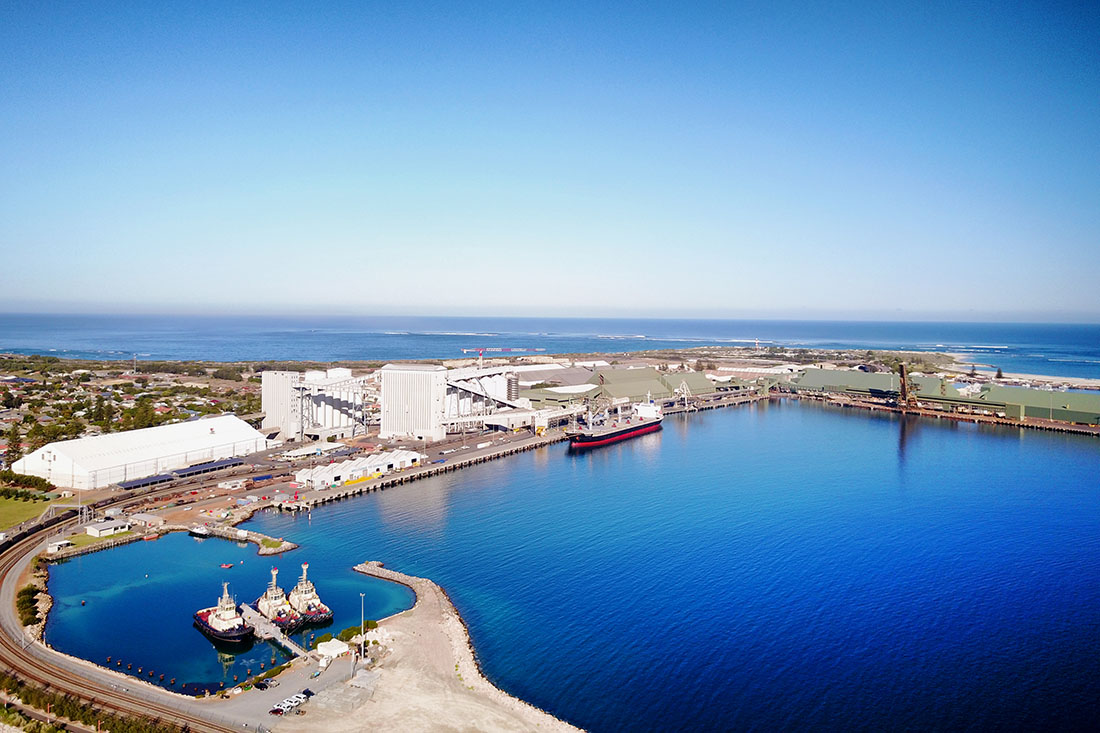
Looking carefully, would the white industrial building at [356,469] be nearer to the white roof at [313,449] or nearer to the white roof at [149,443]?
the white roof at [313,449]

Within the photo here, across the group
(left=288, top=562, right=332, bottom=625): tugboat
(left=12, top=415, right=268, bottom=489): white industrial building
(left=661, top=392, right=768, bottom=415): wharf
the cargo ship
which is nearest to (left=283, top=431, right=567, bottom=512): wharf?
the cargo ship

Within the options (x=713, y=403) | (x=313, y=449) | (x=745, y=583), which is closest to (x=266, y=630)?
(x=745, y=583)

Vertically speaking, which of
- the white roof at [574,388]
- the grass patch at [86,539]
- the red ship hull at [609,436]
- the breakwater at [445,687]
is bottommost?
the red ship hull at [609,436]

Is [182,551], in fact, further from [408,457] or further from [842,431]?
[842,431]

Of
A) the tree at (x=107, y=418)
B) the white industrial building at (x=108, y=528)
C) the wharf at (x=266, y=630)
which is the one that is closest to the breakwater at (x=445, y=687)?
the wharf at (x=266, y=630)

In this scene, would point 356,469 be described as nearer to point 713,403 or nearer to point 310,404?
point 310,404

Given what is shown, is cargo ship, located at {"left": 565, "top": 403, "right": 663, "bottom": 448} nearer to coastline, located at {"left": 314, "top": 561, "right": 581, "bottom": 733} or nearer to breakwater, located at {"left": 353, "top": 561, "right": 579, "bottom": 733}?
breakwater, located at {"left": 353, "top": 561, "right": 579, "bottom": 733}
